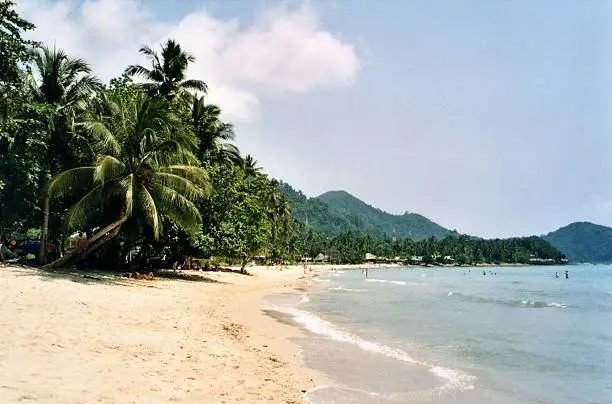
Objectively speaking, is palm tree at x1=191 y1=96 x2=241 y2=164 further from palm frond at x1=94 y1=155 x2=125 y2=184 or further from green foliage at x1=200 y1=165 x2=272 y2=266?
palm frond at x1=94 y1=155 x2=125 y2=184

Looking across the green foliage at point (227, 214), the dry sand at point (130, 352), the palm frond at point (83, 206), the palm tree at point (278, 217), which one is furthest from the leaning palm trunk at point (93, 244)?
the palm tree at point (278, 217)

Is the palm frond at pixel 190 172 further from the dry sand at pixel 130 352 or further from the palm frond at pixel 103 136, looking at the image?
the dry sand at pixel 130 352

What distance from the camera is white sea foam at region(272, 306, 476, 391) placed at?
9720 millimetres

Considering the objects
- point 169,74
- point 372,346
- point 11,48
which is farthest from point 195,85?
point 372,346

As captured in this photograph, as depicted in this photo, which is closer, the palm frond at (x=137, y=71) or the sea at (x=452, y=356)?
the sea at (x=452, y=356)

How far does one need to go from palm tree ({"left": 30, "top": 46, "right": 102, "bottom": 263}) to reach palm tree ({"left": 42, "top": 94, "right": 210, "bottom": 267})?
289 centimetres

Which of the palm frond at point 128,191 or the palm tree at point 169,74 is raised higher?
the palm tree at point 169,74

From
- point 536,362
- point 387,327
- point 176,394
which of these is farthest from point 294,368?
Result: point 387,327

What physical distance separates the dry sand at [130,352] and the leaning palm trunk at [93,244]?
5.52 meters

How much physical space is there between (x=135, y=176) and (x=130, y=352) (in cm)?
1516

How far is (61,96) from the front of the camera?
25.8 meters

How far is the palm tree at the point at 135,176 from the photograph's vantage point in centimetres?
2173

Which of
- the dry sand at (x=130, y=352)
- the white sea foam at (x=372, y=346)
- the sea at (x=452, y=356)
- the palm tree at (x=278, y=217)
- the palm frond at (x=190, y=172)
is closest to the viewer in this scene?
the dry sand at (x=130, y=352)

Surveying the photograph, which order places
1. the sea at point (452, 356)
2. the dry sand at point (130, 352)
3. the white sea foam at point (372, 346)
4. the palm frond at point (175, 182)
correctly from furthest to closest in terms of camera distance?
the palm frond at point (175, 182) → the white sea foam at point (372, 346) → the sea at point (452, 356) → the dry sand at point (130, 352)
